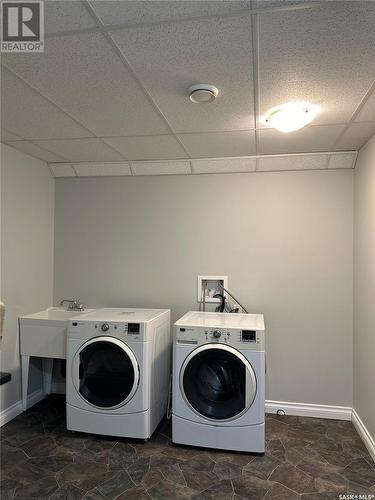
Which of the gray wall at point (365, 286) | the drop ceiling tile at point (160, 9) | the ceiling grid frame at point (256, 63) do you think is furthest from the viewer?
the gray wall at point (365, 286)

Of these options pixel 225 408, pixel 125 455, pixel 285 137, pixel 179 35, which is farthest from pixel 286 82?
pixel 125 455

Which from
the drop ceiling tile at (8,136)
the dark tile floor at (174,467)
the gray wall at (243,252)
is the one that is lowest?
the dark tile floor at (174,467)

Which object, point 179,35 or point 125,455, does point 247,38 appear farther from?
point 125,455

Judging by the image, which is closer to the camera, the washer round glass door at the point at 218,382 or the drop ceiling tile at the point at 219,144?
the washer round glass door at the point at 218,382

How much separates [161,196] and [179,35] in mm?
2023

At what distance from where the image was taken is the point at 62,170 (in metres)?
3.44

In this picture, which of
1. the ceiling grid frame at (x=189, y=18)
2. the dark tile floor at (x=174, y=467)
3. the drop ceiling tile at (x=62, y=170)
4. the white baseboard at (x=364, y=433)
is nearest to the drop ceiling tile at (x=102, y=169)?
the drop ceiling tile at (x=62, y=170)

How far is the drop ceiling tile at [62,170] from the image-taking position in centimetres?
341

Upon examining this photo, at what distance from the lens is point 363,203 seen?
2709 millimetres

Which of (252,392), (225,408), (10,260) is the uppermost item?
(10,260)

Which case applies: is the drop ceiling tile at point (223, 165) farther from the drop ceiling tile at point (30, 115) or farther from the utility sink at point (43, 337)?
the utility sink at point (43, 337)

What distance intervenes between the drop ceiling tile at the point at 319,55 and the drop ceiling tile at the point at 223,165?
1.08m

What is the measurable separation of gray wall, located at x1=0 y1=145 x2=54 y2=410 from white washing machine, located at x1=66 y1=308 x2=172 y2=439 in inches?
25.8

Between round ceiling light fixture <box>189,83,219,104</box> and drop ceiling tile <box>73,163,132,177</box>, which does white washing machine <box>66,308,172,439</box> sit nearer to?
drop ceiling tile <box>73,163,132,177</box>
